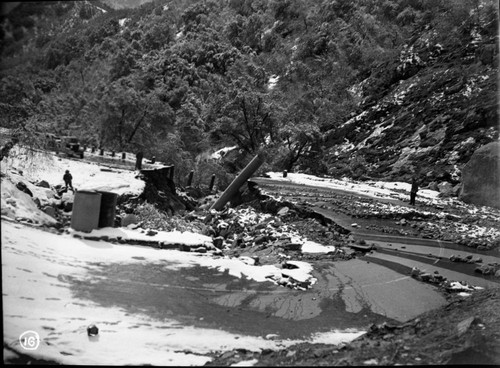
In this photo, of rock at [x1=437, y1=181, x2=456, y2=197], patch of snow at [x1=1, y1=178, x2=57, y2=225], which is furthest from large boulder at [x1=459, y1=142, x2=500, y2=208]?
patch of snow at [x1=1, y1=178, x2=57, y2=225]

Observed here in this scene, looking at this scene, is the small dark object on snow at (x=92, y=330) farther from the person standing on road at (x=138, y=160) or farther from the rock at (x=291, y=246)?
the rock at (x=291, y=246)

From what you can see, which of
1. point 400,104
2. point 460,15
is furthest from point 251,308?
point 400,104

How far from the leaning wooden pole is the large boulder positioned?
8013 mm

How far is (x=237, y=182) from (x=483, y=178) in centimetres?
887

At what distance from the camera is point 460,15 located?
12531 mm

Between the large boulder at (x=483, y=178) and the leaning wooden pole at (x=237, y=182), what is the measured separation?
26.3 feet

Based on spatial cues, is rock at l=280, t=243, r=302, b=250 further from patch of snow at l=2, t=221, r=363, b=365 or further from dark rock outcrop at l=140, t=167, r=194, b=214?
patch of snow at l=2, t=221, r=363, b=365

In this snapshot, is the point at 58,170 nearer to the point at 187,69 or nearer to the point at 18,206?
the point at 18,206

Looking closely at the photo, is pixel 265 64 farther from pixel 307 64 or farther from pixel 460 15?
pixel 460 15

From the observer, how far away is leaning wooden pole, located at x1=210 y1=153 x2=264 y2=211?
5.35 m

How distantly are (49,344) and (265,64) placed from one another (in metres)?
3.61

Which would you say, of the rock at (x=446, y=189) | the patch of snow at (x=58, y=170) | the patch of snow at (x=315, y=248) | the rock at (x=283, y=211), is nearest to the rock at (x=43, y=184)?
the patch of snow at (x=58, y=170)

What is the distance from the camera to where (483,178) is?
38.0ft

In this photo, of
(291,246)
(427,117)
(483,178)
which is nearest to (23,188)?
(291,246)
